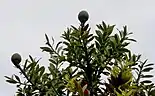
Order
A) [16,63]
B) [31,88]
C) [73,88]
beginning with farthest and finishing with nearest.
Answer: [31,88] → [16,63] → [73,88]

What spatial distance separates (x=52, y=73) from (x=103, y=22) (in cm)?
67

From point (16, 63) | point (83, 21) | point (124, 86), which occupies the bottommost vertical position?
point (124, 86)

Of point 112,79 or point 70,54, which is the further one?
point 70,54

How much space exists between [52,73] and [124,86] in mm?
1244

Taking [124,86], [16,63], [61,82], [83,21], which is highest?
[83,21]

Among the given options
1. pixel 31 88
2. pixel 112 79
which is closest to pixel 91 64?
pixel 31 88

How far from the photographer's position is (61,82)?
11.4 ft

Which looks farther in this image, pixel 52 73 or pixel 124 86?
pixel 52 73

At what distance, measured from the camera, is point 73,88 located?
2553mm

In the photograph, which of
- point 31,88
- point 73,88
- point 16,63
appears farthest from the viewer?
point 31,88

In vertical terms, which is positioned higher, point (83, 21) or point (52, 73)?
point (83, 21)

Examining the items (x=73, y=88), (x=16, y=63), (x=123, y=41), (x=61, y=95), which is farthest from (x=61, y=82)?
(x=73, y=88)

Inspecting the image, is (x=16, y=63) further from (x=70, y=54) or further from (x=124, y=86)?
(x=124, y=86)

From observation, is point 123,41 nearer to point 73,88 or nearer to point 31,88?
point 31,88
